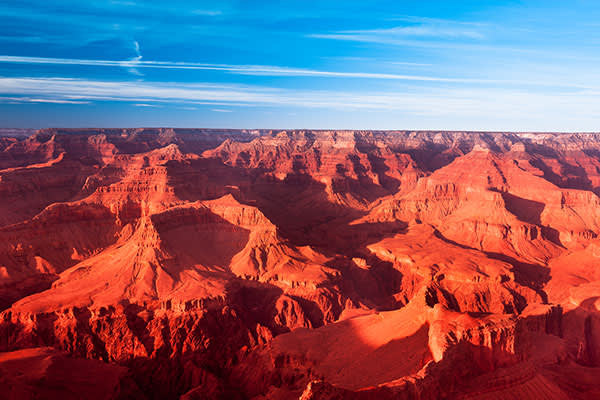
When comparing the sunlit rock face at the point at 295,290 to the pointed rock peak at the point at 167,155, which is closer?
the sunlit rock face at the point at 295,290

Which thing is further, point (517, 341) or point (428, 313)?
point (428, 313)

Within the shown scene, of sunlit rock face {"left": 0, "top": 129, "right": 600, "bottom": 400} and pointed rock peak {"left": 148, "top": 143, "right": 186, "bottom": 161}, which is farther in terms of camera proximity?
pointed rock peak {"left": 148, "top": 143, "right": 186, "bottom": 161}

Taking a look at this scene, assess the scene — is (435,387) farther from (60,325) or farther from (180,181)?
(180,181)

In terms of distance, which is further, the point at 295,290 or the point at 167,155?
the point at 167,155

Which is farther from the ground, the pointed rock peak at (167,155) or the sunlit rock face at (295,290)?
the pointed rock peak at (167,155)

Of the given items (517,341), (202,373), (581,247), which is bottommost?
(202,373)

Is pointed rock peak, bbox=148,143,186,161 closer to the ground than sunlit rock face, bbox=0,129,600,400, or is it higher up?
higher up

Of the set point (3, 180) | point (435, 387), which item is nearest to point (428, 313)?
point (435, 387)

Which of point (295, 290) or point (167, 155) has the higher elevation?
point (167, 155)
